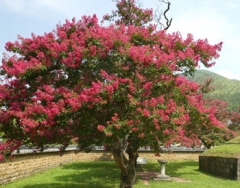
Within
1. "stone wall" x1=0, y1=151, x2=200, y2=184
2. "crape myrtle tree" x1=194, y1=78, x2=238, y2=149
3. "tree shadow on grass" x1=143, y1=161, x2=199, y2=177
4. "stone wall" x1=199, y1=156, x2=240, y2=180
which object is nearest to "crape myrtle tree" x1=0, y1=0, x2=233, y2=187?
"stone wall" x1=0, y1=151, x2=200, y2=184

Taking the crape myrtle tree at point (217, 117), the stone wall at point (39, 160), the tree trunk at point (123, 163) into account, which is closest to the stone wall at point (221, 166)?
the crape myrtle tree at point (217, 117)

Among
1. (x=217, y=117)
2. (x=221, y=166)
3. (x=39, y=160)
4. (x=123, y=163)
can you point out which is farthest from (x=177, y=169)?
(x=123, y=163)

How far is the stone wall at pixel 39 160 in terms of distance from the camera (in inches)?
657

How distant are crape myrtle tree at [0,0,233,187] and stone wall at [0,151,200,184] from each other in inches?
305

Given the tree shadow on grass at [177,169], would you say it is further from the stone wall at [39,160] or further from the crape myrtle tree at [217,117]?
the stone wall at [39,160]

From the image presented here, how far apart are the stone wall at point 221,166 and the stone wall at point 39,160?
982 centimetres

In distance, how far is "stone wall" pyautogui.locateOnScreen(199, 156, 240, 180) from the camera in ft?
60.1

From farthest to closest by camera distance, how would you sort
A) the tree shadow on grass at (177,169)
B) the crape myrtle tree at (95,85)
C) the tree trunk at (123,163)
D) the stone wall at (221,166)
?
the tree shadow on grass at (177,169) → the stone wall at (221,166) → the tree trunk at (123,163) → the crape myrtle tree at (95,85)

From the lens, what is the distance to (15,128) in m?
9.32

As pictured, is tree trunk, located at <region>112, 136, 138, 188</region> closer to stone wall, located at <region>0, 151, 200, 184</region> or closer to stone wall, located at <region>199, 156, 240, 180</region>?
stone wall, located at <region>0, 151, 200, 184</region>

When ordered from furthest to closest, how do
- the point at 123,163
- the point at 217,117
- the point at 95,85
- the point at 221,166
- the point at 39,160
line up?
the point at 217,117 → the point at 39,160 → the point at 221,166 → the point at 123,163 → the point at 95,85

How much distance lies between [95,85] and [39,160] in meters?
15.9

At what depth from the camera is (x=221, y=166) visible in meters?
20.4

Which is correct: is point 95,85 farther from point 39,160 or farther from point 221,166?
point 39,160
